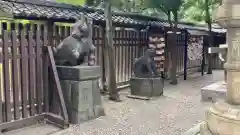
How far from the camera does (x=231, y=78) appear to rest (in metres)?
3.68

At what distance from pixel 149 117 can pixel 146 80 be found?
1982 mm

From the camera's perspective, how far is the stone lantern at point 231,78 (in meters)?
3.50

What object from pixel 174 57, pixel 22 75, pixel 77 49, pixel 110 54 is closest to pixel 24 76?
pixel 22 75

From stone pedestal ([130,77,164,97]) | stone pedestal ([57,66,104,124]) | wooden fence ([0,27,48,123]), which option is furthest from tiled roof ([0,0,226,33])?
stone pedestal ([130,77,164,97])

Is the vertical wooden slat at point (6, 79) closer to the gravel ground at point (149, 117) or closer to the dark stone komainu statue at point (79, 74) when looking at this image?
the gravel ground at point (149, 117)

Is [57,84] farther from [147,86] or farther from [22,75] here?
[147,86]

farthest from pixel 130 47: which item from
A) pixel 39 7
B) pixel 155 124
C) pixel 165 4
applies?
pixel 155 124

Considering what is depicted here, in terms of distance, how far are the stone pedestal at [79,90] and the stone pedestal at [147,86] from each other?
2.43 m

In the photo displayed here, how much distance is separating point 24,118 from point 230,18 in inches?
154

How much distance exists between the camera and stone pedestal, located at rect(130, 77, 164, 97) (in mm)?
8070

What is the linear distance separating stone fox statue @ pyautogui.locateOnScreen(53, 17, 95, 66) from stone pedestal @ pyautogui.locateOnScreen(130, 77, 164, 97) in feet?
8.13

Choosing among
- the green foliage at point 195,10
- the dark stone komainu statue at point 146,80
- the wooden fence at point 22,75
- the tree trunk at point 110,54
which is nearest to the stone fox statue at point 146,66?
the dark stone komainu statue at point 146,80

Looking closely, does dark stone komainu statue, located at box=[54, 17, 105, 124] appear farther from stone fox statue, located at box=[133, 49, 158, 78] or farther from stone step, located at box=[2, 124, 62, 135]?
stone fox statue, located at box=[133, 49, 158, 78]

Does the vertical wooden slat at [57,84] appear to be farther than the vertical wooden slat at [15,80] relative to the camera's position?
Yes
